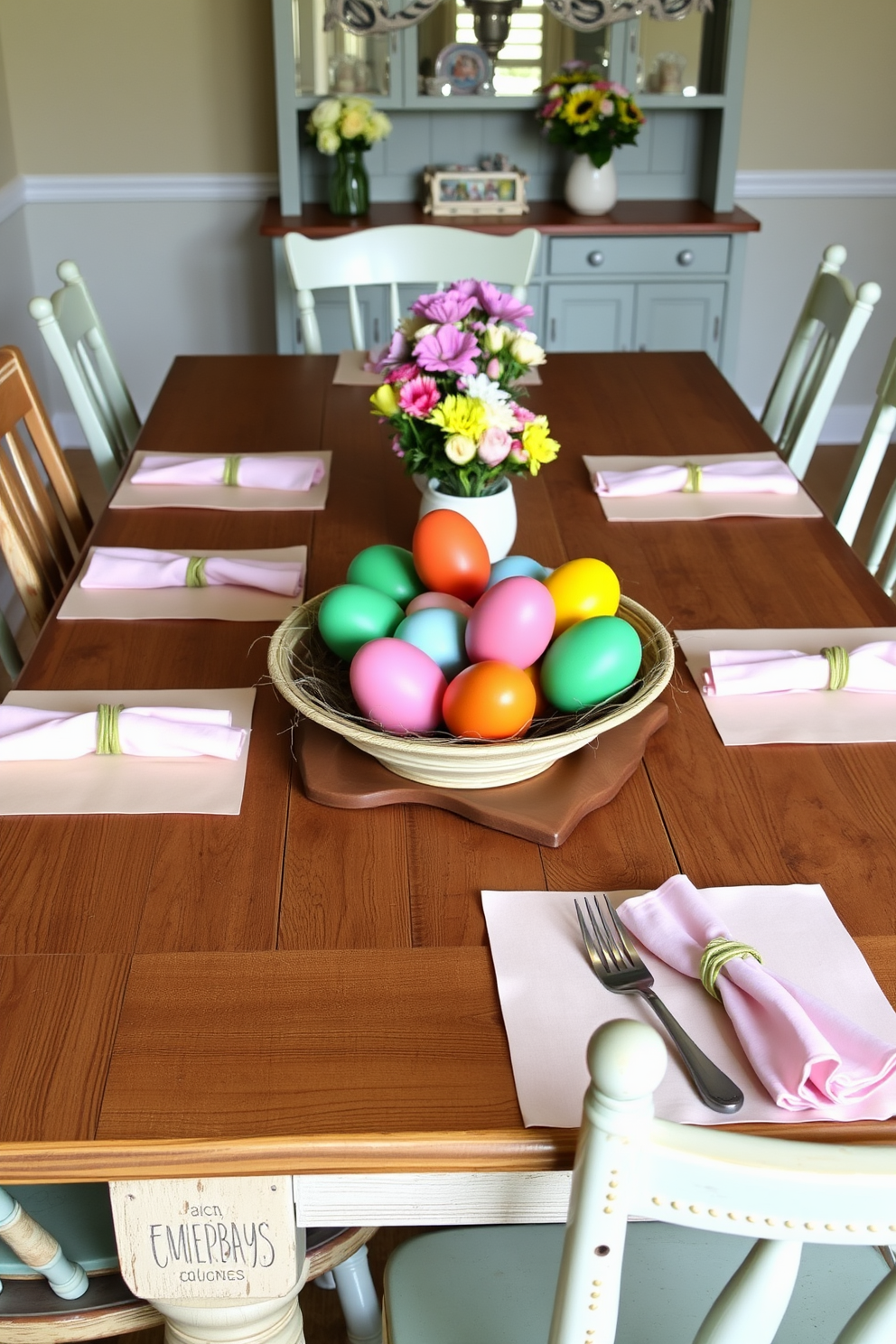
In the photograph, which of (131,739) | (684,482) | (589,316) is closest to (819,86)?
(589,316)

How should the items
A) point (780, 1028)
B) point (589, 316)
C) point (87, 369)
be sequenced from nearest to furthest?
point (780, 1028) → point (87, 369) → point (589, 316)

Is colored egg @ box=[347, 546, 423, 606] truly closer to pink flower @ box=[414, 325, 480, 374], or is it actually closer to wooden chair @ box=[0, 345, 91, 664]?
pink flower @ box=[414, 325, 480, 374]

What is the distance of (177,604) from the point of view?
1.46m

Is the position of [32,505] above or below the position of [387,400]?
below

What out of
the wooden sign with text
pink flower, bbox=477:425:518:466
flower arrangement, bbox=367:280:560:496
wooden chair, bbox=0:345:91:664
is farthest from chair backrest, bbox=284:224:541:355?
the wooden sign with text

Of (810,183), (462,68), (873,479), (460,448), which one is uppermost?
(462,68)

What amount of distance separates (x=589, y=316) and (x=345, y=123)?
0.82 metres

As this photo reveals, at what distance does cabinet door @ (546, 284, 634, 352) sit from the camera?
341 cm

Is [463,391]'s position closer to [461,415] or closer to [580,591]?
[461,415]

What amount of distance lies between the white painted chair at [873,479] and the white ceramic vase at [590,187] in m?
1.66

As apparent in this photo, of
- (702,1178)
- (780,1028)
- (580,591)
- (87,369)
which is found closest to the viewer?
(702,1178)

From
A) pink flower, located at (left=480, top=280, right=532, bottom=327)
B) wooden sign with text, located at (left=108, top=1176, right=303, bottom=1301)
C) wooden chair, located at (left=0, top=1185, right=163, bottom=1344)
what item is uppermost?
pink flower, located at (left=480, top=280, right=532, bottom=327)

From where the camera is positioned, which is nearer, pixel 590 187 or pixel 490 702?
pixel 490 702

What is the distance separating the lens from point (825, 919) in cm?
95
